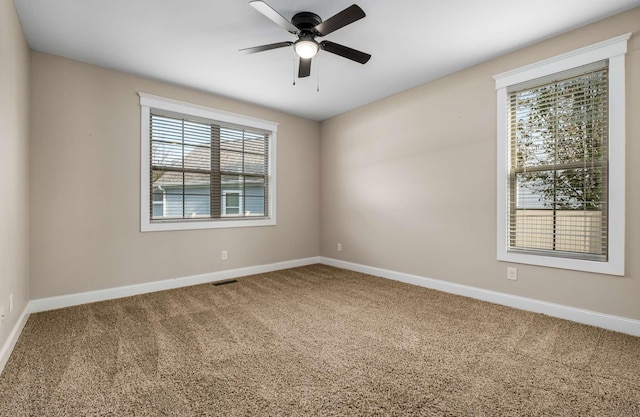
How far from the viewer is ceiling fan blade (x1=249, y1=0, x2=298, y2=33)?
197cm

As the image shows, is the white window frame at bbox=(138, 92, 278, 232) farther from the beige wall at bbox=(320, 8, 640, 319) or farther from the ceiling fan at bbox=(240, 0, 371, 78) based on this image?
the ceiling fan at bbox=(240, 0, 371, 78)

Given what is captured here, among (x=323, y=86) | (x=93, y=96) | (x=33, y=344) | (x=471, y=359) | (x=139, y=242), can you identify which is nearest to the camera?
(x=471, y=359)

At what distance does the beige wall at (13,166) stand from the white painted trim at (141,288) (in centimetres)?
24

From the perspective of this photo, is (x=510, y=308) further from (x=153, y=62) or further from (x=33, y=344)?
(x=153, y=62)

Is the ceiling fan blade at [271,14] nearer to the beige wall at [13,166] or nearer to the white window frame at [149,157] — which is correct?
the beige wall at [13,166]

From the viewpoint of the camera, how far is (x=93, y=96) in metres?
3.19

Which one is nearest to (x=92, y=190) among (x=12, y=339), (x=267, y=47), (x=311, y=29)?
(x=12, y=339)

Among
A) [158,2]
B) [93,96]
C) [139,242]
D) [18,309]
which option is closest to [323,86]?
[158,2]

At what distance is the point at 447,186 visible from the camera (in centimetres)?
352

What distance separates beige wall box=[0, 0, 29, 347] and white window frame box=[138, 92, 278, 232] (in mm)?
980

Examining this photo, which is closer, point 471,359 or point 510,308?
point 471,359

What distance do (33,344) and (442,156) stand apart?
13.7ft

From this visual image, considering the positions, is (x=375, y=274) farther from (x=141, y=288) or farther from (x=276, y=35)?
(x=276, y=35)

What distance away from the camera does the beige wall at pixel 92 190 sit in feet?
9.60
